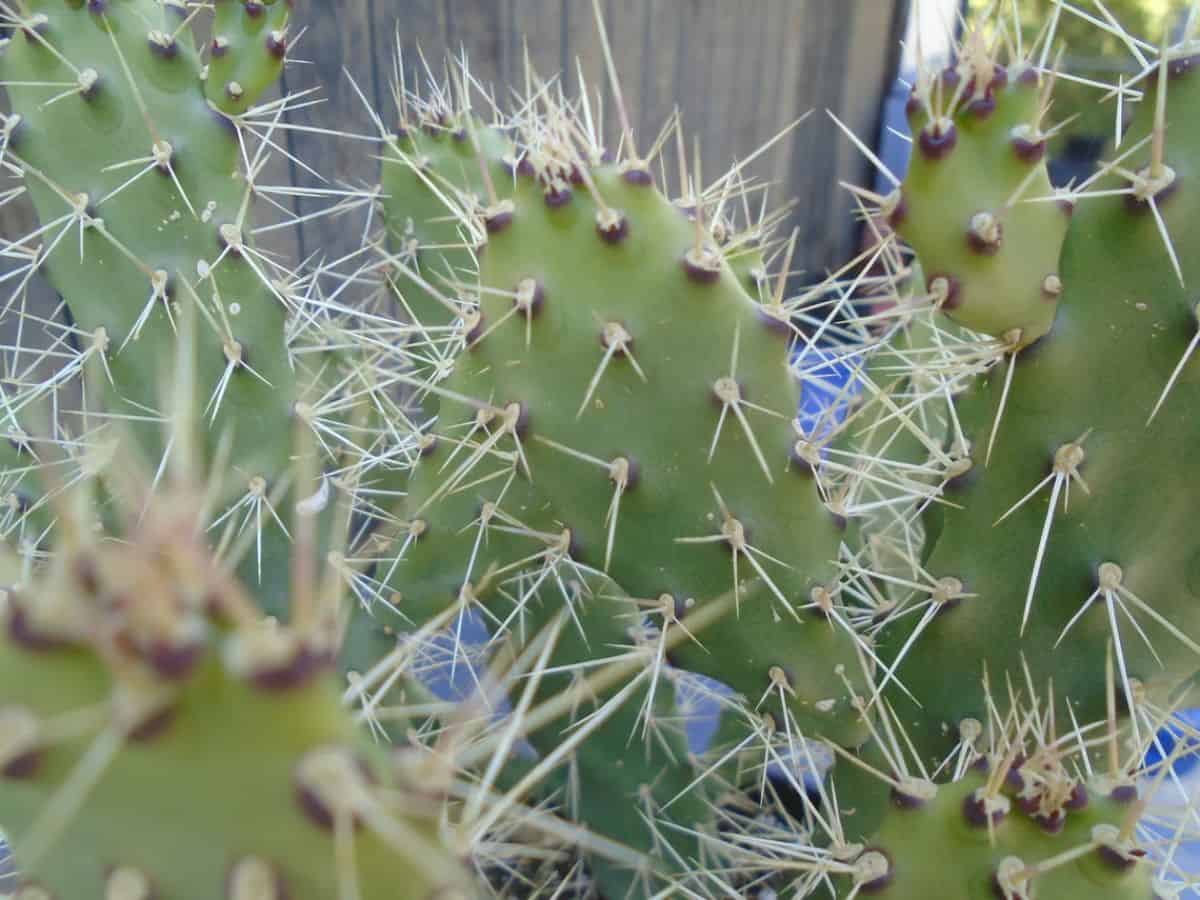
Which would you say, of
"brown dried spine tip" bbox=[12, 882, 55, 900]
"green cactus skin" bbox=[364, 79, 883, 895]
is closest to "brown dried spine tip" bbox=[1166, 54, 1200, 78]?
"green cactus skin" bbox=[364, 79, 883, 895]

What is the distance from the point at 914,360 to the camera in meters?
0.94

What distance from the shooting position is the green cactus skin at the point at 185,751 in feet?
0.87

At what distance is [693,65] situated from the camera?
7.60 ft

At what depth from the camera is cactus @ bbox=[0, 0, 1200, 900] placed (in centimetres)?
30

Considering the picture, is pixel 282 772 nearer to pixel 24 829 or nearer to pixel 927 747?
pixel 24 829

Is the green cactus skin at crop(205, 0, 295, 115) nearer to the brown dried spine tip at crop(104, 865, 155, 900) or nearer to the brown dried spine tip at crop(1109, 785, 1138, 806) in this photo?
the brown dried spine tip at crop(104, 865, 155, 900)

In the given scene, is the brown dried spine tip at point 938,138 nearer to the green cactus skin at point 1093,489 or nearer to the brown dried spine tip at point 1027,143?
the brown dried spine tip at point 1027,143

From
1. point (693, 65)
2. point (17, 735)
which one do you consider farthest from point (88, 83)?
point (693, 65)

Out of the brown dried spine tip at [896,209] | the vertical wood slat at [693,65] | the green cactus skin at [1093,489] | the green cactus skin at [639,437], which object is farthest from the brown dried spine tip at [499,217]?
the vertical wood slat at [693,65]

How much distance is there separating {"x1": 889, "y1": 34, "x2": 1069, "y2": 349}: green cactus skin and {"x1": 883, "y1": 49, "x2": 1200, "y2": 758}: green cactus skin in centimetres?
8

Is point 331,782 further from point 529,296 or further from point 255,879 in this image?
point 529,296

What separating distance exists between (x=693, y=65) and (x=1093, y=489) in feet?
6.31

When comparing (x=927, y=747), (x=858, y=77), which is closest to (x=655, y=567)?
(x=927, y=747)

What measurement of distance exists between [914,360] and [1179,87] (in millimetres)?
367
